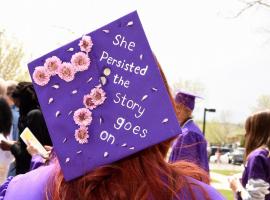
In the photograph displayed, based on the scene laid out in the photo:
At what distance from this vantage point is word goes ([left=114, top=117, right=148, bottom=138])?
56.8 inches

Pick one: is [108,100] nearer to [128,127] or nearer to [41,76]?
[128,127]

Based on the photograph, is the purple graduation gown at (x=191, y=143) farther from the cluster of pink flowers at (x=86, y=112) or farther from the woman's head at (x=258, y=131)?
the cluster of pink flowers at (x=86, y=112)

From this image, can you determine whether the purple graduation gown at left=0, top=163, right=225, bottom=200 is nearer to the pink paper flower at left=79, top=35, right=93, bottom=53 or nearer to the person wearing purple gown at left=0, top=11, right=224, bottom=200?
the person wearing purple gown at left=0, top=11, right=224, bottom=200

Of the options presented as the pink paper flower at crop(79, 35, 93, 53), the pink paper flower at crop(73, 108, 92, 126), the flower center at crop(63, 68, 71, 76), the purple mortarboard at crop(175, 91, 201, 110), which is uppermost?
the pink paper flower at crop(79, 35, 93, 53)

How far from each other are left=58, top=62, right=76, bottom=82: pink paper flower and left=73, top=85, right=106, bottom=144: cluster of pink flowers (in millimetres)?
77

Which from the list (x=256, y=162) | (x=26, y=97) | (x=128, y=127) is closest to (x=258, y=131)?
(x=256, y=162)

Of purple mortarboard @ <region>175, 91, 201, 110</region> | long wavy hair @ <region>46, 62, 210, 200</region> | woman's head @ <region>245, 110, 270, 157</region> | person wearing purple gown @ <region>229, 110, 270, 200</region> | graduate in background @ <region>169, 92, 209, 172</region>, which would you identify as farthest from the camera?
purple mortarboard @ <region>175, 91, 201, 110</region>

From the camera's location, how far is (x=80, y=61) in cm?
146

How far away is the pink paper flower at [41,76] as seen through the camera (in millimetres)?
1481

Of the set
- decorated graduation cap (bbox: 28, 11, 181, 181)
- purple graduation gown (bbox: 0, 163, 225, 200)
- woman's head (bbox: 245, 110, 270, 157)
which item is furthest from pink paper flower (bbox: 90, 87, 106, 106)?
woman's head (bbox: 245, 110, 270, 157)

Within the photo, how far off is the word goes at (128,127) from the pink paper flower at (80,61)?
0.19m

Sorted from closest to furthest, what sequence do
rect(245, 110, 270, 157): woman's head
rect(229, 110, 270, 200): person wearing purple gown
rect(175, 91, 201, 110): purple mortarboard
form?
rect(229, 110, 270, 200): person wearing purple gown, rect(245, 110, 270, 157): woman's head, rect(175, 91, 201, 110): purple mortarboard

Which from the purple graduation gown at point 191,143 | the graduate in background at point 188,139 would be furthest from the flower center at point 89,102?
the purple graduation gown at point 191,143

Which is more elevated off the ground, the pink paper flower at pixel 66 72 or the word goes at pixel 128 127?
the pink paper flower at pixel 66 72
